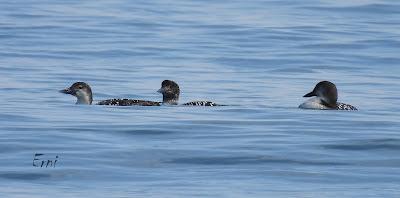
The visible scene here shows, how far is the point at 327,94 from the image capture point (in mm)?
21578

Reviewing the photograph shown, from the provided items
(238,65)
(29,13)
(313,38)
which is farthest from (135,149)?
(29,13)

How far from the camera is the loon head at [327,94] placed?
21.3 metres

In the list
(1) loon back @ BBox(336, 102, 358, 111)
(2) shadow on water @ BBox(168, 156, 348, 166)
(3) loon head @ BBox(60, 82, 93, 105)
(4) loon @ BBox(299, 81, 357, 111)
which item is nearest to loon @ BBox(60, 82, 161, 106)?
(3) loon head @ BBox(60, 82, 93, 105)

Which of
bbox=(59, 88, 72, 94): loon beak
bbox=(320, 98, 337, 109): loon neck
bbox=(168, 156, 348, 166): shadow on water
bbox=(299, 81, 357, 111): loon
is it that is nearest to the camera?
bbox=(168, 156, 348, 166): shadow on water

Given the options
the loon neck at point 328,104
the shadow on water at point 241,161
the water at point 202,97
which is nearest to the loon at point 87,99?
the water at point 202,97

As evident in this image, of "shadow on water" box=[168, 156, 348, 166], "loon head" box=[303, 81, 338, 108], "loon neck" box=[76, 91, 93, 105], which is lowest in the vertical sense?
"shadow on water" box=[168, 156, 348, 166]

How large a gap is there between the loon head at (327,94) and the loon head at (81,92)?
295cm

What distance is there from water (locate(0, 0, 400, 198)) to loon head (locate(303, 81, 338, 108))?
0.43 meters

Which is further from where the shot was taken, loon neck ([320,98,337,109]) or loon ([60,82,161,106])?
loon neck ([320,98,337,109])

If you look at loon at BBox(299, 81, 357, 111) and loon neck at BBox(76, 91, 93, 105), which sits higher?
loon at BBox(299, 81, 357, 111)

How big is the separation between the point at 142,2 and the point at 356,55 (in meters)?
16.7

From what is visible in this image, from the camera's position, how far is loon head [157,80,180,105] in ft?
71.7

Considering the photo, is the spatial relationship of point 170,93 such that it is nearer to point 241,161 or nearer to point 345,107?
point 345,107

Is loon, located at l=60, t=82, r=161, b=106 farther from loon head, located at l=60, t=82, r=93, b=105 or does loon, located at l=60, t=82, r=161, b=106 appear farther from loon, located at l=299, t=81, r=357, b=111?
loon, located at l=299, t=81, r=357, b=111
